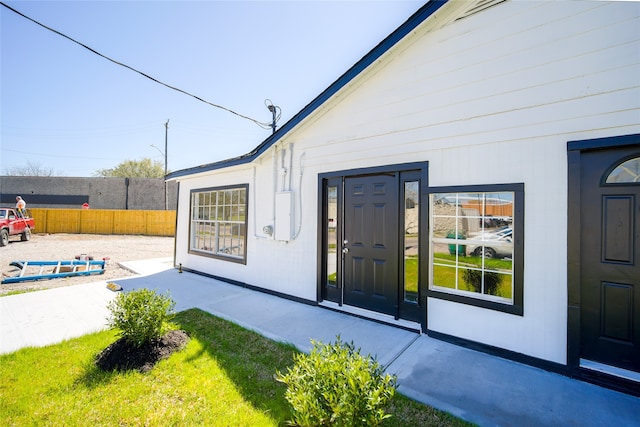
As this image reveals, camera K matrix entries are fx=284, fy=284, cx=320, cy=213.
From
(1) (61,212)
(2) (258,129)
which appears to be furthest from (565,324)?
(1) (61,212)

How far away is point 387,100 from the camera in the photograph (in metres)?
4.31

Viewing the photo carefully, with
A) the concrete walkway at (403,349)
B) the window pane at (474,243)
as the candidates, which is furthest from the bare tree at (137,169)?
the window pane at (474,243)

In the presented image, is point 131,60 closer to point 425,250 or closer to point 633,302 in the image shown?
point 425,250

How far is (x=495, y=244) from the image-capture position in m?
3.44

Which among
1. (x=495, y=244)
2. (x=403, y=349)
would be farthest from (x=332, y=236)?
(x=495, y=244)

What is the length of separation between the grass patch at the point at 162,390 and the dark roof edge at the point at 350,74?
3729mm

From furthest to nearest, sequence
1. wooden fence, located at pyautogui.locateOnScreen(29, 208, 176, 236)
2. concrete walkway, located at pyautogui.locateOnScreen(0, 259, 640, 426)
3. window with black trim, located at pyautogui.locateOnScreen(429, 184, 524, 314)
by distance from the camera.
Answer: wooden fence, located at pyautogui.locateOnScreen(29, 208, 176, 236) < window with black trim, located at pyautogui.locateOnScreen(429, 184, 524, 314) < concrete walkway, located at pyautogui.locateOnScreen(0, 259, 640, 426)

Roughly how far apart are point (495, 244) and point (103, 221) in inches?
900

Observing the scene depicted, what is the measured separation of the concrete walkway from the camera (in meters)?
2.38

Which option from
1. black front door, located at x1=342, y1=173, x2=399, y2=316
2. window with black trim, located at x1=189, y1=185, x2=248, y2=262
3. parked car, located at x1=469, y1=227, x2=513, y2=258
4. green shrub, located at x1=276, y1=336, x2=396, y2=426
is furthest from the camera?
window with black trim, located at x1=189, y1=185, x2=248, y2=262

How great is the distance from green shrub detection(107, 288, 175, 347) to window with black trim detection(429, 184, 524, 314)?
340 centimetres

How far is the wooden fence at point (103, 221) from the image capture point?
18444mm

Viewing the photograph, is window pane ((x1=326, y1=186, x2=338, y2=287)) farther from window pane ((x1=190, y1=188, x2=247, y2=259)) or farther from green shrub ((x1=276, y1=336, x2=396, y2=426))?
green shrub ((x1=276, y1=336, x2=396, y2=426))

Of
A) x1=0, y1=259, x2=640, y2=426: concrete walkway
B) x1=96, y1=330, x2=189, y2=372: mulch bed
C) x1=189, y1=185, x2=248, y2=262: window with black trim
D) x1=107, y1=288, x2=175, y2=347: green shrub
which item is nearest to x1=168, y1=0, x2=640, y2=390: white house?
x1=0, y1=259, x2=640, y2=426: concrete walkway
